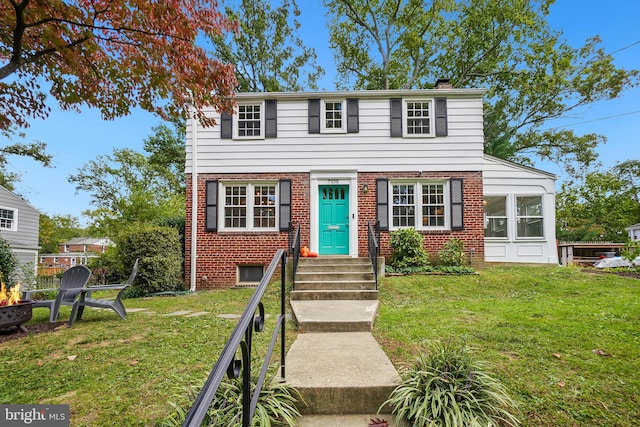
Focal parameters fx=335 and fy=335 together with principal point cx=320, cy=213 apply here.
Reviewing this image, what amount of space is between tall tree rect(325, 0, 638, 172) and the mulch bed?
50.6 ft

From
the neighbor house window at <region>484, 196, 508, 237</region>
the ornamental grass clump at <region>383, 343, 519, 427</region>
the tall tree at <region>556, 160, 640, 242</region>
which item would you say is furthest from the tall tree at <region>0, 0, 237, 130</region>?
the tall tree at <region>556, 160, 640, 242</region>

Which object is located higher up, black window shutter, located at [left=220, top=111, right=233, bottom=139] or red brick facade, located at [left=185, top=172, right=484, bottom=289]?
black window shutter, located at [left=220, top=111, right=233, bottom=139]

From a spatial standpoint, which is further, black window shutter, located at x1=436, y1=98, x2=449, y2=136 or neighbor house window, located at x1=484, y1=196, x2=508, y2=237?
neighbor house window, located at x1=484, y1=196, x2=508, y2=237

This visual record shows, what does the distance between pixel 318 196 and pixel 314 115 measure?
7.88 ft

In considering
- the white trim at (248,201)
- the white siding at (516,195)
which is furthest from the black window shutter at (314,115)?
the white siding at (516,195)

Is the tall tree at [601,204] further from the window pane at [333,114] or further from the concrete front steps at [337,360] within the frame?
the concrete front steps at [337,360]

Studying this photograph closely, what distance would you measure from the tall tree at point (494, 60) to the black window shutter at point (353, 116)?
7309 millimetres

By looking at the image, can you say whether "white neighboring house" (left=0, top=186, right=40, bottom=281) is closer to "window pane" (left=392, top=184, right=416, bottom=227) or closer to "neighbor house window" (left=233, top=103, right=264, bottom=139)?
"neighbor house window" (left=233, top=103, right=264, bottom=139)

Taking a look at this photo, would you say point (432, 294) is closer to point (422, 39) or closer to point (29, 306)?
point (29, 306)

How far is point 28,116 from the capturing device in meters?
5.46

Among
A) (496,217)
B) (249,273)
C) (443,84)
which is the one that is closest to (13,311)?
(249,273)

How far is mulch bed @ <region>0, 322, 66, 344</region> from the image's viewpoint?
4.60 metres

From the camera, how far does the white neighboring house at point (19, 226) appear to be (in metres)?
14.9

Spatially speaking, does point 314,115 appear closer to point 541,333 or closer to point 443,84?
point 443,84
